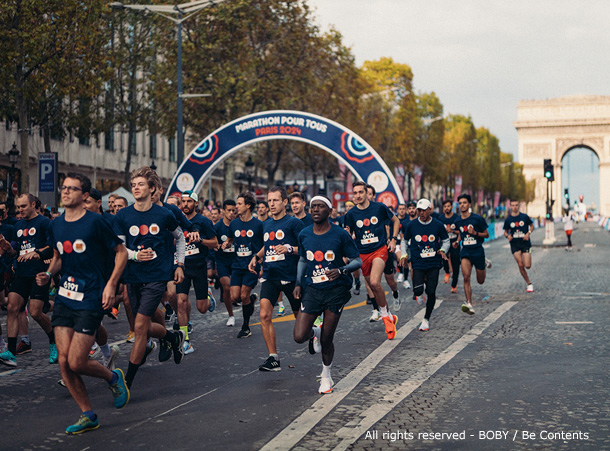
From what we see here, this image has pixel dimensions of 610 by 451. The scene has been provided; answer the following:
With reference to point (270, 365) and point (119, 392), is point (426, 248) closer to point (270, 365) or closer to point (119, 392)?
point (270, 365)

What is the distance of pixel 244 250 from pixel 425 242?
97.4 inches

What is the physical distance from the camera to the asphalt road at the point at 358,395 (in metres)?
5.76

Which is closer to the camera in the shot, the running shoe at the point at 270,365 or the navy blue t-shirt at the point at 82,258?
the navy blue t-shirt at the point at 82,258

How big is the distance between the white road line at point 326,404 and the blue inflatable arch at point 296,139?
43.6 feet

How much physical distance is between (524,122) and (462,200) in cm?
8936

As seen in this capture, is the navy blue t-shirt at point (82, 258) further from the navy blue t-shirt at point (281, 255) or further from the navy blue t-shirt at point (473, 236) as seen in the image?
the navy blue t-shirt at point (473, 236)

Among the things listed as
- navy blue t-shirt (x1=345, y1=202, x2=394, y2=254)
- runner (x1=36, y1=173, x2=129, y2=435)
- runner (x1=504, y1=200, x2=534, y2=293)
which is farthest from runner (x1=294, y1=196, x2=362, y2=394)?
runner (x1=504, y1=200, x2=534, y2=293)

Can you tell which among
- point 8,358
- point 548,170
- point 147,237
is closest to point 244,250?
point 8,358

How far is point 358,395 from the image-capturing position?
7.12 m

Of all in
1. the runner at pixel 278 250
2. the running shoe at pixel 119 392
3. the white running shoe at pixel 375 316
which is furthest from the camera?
the white running shoe at pixel 375 316

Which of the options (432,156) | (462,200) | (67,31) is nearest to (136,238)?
(462,200)

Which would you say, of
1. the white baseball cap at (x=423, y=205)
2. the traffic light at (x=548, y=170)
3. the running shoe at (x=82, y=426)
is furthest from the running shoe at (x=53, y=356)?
the traffic light at (x=548, y=170)

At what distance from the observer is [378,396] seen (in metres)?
7.07

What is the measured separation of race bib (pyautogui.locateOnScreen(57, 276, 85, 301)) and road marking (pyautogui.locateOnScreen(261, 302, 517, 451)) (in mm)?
1667
